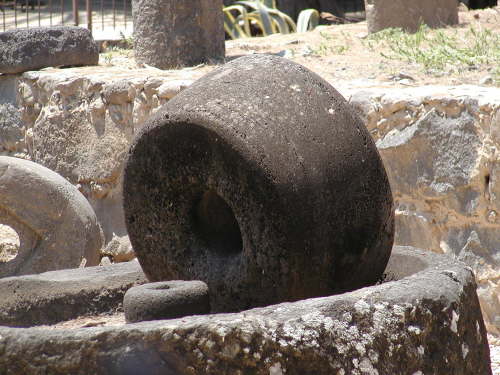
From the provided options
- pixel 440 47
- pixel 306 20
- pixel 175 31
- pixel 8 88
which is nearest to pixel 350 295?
pixel 440 47

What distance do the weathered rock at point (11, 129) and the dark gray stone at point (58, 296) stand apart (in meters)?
3.80

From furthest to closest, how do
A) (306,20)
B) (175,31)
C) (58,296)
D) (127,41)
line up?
1. (306,20)
2. (127,41)
3. (175,31)
4. (58,296)

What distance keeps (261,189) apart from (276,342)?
549mm

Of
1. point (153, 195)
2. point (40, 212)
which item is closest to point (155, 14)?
point (40, 212)

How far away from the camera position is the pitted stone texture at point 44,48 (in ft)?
21.6

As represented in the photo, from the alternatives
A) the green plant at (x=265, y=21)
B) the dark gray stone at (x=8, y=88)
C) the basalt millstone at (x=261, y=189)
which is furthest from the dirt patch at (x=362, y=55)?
the basalt millstone at (x=261, y=189)

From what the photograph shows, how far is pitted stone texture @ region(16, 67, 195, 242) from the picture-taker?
18.5 ft

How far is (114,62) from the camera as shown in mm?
7074

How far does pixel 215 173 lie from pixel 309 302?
0.57 metres

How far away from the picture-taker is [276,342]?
6.72 ft

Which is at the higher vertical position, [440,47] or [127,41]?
[440,47]

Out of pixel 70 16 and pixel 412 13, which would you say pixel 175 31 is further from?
pixel 70 16

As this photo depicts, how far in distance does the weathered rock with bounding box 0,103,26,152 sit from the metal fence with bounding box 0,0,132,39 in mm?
2135

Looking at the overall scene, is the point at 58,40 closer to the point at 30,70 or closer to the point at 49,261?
the point at 30,70
